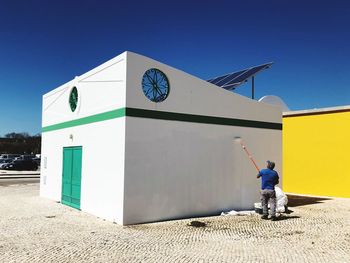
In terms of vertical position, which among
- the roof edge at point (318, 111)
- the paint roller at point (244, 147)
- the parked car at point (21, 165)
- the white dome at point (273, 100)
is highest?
the white dome at point (273, 100)

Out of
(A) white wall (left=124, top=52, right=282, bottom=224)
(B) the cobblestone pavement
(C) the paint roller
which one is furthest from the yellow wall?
(C) the paint roller

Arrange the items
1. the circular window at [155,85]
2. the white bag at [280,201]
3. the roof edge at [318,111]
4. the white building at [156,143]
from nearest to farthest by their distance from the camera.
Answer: the white building at [156,143]
the circular window at [155,85]
the white bag at [280,201]
the roof edge at [318,111]

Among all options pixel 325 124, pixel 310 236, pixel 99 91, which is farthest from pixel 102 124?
pixel 325 124

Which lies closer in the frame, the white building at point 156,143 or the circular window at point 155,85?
the white building at point 156,143

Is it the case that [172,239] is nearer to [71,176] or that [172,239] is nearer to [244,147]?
[244,147]

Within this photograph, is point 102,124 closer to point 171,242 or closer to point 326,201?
point 171,242

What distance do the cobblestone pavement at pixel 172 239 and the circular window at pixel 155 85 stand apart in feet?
11.9

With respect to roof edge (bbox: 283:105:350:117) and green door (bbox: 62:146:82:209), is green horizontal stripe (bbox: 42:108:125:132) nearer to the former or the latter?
green door (bbox: 62:146:82:209)

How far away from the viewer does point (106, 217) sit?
11086mm

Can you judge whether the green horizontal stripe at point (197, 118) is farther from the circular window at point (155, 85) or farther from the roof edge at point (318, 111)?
the roof edge at point (318, 111)

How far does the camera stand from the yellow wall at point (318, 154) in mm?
18328

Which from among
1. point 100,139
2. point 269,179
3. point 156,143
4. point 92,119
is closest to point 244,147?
point 269,179

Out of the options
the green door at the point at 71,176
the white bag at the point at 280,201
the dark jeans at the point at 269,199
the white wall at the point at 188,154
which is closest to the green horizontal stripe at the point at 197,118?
the white wall at the point at 188,154

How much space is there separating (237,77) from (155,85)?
5976 mm
